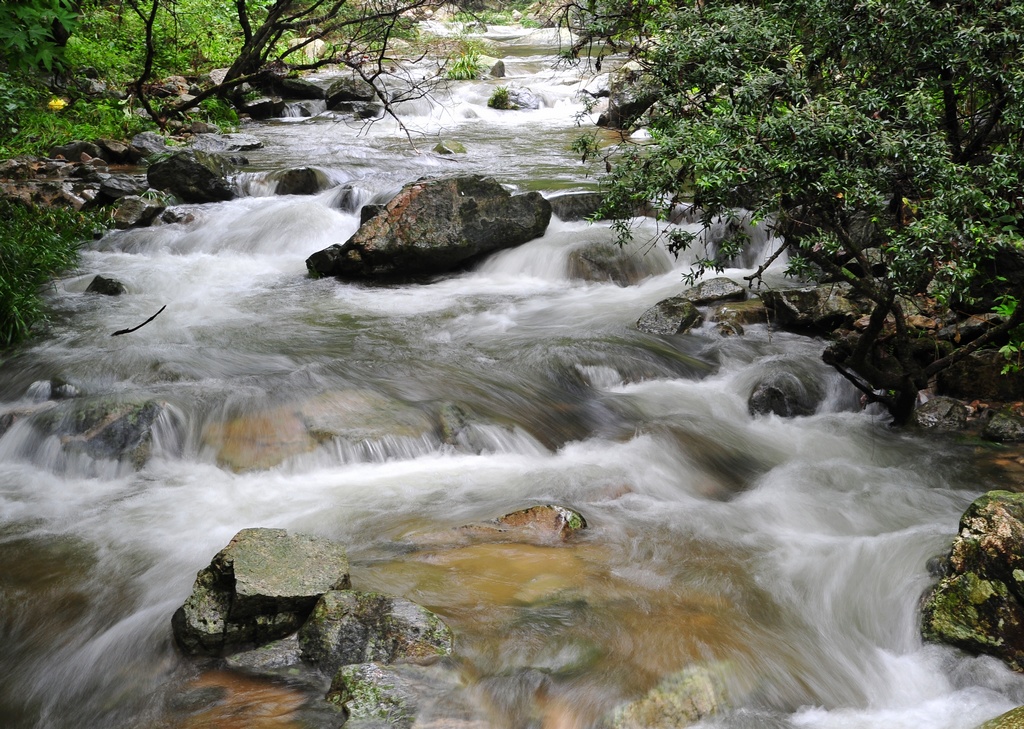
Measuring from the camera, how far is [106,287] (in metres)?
8.97

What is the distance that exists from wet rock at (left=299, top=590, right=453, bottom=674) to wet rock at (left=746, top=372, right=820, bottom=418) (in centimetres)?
422

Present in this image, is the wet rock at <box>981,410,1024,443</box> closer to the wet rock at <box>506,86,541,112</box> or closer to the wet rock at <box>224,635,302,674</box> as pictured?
the wet rock at <box>224,635,302,674</box>

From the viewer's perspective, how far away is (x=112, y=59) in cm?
1498

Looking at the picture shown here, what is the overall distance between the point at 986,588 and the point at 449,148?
13.2m

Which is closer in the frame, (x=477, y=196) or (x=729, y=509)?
(x=729, y=509)

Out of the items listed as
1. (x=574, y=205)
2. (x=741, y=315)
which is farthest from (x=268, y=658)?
(x=574, y=205)

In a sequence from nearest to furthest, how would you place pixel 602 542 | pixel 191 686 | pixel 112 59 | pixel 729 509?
pixel 191 686 < pixel 602 542 < pixel 729 509 < pixel 112 59

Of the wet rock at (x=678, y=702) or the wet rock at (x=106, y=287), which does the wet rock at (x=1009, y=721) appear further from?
the wet rock at (x=106, y=287)

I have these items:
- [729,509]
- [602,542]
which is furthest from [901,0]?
[602,542]

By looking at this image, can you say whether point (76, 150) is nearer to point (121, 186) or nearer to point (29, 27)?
point (121, 186)

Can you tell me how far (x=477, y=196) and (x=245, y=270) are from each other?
3094 mm

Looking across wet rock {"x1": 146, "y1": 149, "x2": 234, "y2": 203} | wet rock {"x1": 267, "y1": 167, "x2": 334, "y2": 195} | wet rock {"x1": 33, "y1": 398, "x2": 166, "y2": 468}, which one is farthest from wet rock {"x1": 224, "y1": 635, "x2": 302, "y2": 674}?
wet rock {"x1": 267, "y1": 167, "x2": 334, "y2": 195}

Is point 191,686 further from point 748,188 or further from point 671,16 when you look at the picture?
point 671,16

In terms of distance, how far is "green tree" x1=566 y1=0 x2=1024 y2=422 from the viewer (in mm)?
4926
